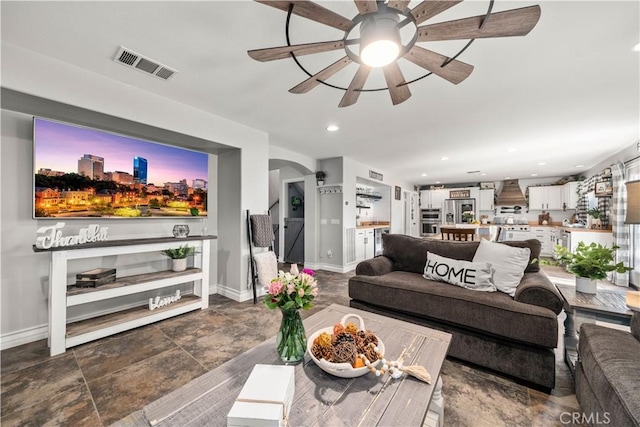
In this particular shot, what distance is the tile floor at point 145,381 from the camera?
1.45m

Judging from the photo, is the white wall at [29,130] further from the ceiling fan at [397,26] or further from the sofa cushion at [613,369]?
the sofa cushion at [613,369]

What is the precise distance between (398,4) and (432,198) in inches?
363

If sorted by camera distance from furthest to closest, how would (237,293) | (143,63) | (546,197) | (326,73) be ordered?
1. (546,197)
2. (237,293)
3. (143,63)
4. (326,73)

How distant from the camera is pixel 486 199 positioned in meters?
8.49

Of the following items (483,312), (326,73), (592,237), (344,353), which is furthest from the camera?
(592,237)

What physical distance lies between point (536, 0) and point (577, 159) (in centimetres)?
586

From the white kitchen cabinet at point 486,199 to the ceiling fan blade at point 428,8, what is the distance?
9048 mm

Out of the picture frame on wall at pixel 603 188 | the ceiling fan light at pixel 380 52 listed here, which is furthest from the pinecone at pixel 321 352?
the picture frame on wall at pixel 603 188

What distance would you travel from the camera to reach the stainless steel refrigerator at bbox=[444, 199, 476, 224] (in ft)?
28.5

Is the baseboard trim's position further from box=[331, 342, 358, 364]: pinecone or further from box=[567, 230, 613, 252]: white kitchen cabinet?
box=[567, 230, 613, 252]: white kitchen cabinet

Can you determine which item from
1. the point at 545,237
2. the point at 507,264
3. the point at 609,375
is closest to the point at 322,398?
the point at 609,375

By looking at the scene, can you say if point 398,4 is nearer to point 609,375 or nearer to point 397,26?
point 397,26

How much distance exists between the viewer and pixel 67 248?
2070 millimetres

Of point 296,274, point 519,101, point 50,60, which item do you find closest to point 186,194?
point 50,60
